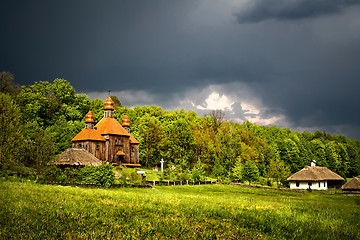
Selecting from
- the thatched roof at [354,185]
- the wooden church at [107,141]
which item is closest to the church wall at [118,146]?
the wooden church at [107,141]

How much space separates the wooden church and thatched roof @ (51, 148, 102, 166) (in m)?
10.7

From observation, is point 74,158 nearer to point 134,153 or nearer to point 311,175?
point 134,153


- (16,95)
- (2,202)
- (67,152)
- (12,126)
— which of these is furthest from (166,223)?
(16,95)

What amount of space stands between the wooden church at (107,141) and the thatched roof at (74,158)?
10.7m

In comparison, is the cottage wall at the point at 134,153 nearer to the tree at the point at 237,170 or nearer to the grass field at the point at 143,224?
the tree at the point at 237,170

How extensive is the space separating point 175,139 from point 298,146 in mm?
54393

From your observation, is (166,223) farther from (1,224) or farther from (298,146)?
(298,146)

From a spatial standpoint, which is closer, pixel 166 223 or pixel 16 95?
pixel 166 223

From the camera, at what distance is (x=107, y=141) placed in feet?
230

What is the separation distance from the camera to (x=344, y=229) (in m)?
15.1

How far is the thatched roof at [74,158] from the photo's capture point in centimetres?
5261

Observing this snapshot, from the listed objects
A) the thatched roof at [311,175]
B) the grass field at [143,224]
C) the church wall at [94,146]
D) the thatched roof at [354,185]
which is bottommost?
the thatched roof at [354,185]

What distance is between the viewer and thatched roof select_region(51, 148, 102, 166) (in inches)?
2071

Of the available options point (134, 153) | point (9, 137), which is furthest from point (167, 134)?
point (9, 137)
